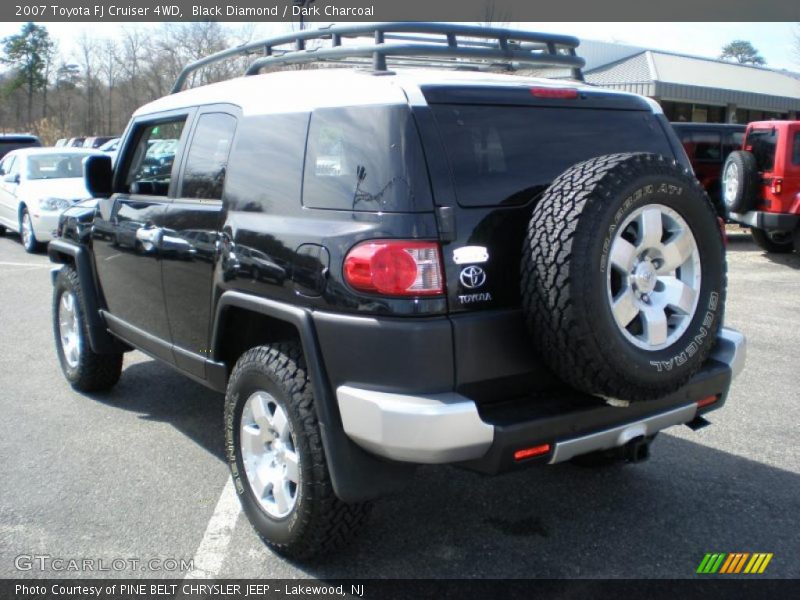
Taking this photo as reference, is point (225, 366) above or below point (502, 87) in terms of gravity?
below

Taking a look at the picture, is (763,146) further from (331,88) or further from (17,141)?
(17,141)

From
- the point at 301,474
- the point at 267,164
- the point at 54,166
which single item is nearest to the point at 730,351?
the point at 301,474

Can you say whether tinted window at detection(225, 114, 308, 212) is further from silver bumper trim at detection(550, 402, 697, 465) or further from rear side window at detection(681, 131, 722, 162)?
rear side window at detection(681, 131, 722, 162)

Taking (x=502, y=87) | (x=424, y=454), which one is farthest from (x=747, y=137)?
(x=424, y=454)

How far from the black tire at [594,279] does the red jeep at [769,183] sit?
378 inches

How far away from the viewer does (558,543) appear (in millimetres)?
3385

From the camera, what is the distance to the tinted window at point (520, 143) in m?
2.90

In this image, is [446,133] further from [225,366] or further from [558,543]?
[558,543]

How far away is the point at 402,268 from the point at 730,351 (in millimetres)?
1673

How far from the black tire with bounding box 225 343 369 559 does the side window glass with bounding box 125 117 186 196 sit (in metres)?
1.47

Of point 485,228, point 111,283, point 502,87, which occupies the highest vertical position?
point 502,87

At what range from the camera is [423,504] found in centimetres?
375

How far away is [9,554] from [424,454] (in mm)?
1967

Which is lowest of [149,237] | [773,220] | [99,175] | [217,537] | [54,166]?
[217,537]
